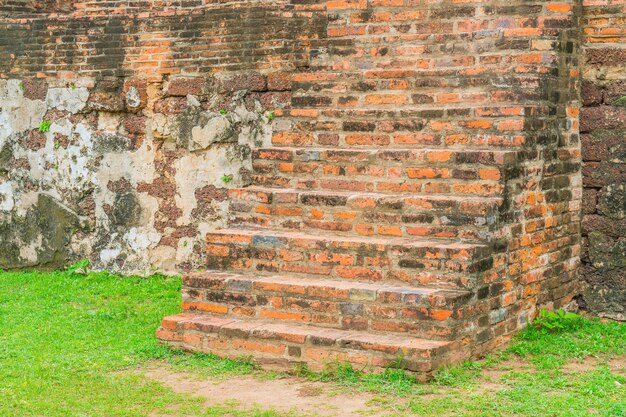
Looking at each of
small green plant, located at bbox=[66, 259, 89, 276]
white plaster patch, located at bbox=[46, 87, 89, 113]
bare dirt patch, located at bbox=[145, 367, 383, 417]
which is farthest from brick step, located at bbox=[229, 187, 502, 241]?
white plaster patch, located at bbox=[46, 87, 89, 113]

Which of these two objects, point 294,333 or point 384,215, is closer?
point 294,333

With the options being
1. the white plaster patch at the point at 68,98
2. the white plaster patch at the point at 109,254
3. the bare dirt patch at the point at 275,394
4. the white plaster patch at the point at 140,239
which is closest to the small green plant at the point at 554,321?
the bare dirt patch at the point at 275,394

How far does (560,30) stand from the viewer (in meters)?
6.30

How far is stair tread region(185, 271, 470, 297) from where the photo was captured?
5430 millimetres

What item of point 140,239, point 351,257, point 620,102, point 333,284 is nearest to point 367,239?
point 351,257

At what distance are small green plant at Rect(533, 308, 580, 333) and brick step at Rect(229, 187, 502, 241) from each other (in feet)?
3.07

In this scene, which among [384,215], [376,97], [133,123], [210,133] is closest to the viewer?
[384,215]

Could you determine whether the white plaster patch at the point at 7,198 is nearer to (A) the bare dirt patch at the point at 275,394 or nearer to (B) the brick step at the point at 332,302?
(B) the brick step at the point at 332,302

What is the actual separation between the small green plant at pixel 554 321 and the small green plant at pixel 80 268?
15.0 ft

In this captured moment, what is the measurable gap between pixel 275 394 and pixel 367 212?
4.43 feet

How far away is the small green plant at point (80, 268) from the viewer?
9.20 meters

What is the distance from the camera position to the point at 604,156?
6742mm

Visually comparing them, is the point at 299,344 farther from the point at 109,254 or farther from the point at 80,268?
the point at 80,268

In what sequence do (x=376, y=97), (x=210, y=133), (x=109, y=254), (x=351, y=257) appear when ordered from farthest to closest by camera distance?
1. (x=109, y=254)
2. (x=210, y=133)
3. (x=376, y=97)
4. (x=351, y=257)
